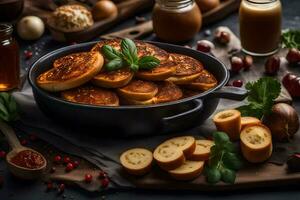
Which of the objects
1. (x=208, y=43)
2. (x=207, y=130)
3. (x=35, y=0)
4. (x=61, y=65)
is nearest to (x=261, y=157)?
(x=207, y=130)

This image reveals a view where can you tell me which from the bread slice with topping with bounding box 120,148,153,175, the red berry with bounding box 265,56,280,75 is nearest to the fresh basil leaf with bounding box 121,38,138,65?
the bread slice with topping with bounding box 120,148,153,175

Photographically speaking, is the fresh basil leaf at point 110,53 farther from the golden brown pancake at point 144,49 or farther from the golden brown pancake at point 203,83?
the golden brown pancake at point 203,83

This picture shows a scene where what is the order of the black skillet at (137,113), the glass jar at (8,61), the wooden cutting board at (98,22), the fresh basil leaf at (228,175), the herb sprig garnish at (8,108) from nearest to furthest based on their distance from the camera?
A: the fresh basil leaf at (228,175)
the black skillet at (137,113)
the herb sprig garnish at (8,108)
the glass jar at (8,61)
the wooden cutting board at (98,22)

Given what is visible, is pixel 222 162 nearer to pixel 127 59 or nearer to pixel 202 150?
pixel 202 150

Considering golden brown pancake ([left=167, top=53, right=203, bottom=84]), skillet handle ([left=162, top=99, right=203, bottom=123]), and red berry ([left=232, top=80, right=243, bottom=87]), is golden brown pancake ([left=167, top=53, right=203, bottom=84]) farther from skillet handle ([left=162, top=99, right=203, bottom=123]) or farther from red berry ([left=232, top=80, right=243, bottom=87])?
red berry ([left=232, top=80, right=243, bottom=87])

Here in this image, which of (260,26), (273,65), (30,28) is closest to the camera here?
(273,65)

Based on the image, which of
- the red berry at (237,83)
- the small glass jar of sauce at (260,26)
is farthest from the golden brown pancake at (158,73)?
the small glass jar of sauce at (260,26)

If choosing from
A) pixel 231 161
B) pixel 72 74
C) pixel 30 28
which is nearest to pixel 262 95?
pixel 231 161
